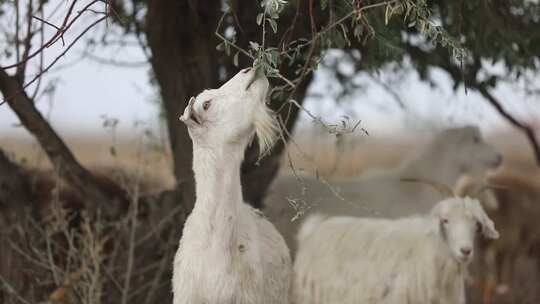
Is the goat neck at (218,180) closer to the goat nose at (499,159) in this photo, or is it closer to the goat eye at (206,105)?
the goat eye at (206,105)

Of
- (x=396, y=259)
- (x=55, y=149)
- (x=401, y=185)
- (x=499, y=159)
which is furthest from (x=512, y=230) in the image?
(x=55, y=149)

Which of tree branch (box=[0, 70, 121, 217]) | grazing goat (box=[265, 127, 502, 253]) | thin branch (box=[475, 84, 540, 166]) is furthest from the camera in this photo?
grazing goat (box=[265, 127, 502, 253])

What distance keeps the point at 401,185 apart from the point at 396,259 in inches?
84.6

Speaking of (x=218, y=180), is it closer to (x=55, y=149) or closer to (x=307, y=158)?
(x=307, y=158)

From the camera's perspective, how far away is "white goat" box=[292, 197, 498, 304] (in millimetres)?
4676

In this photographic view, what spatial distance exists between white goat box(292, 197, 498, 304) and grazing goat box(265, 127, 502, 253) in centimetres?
109

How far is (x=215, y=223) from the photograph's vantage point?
3438 mm

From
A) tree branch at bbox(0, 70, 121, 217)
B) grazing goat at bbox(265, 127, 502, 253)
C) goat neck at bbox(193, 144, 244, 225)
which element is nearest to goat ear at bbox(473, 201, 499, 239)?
goat neck at bbox(193, 144, 244, 225)

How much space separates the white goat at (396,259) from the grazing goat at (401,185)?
1.09 m

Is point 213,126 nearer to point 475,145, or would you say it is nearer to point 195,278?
point 195,278

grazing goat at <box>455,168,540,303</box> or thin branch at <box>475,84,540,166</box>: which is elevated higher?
thin branch at <box>475,84,540,166</box>

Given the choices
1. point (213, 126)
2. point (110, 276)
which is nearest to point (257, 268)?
point (213, 126)

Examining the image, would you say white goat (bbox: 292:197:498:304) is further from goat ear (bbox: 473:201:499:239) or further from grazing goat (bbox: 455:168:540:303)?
grazing goat (bbox: 455:168:540:303)

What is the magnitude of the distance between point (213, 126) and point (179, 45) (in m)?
2.06
